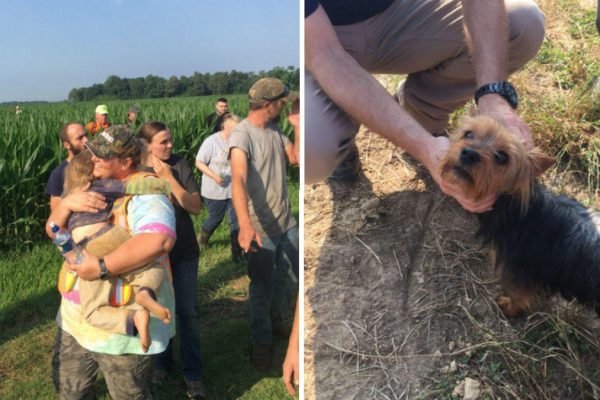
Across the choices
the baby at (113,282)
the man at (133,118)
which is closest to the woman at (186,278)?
the baby at (113,282)

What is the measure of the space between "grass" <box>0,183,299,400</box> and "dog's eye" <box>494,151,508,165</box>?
153 centimetres

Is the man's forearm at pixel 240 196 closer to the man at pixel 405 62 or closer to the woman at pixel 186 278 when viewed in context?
the man at pixel 405 62

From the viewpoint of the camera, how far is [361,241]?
2.20m

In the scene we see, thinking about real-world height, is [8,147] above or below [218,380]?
above

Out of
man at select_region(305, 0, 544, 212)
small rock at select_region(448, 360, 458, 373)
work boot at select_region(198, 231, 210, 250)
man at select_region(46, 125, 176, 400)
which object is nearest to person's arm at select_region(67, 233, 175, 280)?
man at select_region(46, 125, 176, 400)

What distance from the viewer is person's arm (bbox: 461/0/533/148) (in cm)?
173

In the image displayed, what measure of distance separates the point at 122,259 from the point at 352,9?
A: 115cm

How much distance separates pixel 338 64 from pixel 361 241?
93 cm

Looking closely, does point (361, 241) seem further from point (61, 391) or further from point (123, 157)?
point (61, 391)

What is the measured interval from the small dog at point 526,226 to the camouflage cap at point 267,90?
2.19ft

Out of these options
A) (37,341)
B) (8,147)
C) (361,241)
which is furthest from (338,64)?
(8,147)

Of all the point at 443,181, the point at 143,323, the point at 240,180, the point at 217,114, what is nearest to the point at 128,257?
the point at 143,323

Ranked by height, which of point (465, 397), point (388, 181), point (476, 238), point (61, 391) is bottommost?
point (61, 391)

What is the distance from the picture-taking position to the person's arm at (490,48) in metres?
1.73
